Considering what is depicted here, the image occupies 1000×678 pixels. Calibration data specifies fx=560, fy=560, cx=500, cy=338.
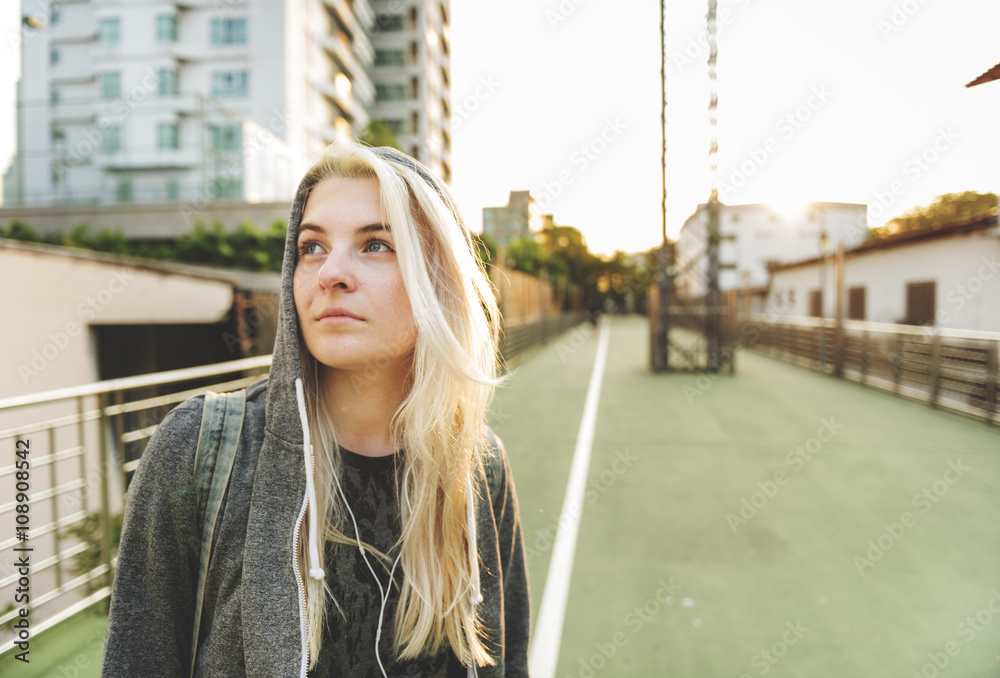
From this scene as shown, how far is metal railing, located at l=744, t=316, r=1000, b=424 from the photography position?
297 inches

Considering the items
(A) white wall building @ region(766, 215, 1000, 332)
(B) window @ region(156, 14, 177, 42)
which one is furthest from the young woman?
(B) window @ region(156, 14, 177, 42)

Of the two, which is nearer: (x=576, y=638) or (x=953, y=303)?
(x=576, y=638)

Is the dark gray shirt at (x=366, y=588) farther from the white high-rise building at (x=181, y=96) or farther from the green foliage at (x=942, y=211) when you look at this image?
the green foliage at (x=942, y=211)

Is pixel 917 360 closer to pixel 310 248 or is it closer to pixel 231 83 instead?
pixel 310 248

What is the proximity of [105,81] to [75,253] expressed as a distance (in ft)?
109

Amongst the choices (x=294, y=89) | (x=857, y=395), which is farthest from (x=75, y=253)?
(x=294, y=89)

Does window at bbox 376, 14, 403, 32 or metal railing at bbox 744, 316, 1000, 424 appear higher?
window at bbox 376, 14, 403, 32

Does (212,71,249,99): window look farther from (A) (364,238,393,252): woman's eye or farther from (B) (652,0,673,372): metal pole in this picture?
(A) (364,238,393,252): woman's eye

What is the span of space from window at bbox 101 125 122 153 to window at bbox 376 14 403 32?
28.9 metres

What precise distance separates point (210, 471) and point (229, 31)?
117ft

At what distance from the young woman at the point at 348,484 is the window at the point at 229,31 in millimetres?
34718

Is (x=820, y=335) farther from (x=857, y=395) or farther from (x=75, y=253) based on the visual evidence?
(x=75, y=253)

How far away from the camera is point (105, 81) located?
3014 cm

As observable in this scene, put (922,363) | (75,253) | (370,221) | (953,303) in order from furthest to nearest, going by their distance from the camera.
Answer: (953,303)
(922,363)
(75,253)
(370,221)
